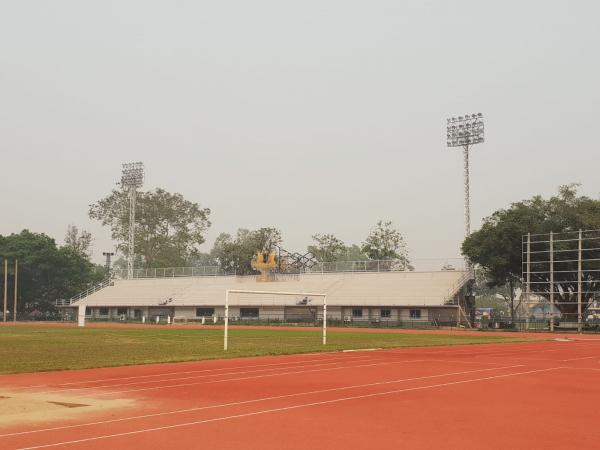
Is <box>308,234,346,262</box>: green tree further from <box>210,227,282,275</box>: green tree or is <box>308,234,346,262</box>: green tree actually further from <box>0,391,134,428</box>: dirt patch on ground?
<box>0,391,134,428</box>: dirt patch on ground

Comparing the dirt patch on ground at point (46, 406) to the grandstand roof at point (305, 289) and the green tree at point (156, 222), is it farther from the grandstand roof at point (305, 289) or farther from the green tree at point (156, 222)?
the green tree at point (156, 222)

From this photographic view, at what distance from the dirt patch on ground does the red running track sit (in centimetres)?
52

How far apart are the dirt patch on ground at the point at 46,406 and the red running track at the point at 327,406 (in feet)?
1.72

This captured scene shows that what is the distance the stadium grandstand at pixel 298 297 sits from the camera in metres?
77.8

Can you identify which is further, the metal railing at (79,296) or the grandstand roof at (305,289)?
the metal railing at (79,296)

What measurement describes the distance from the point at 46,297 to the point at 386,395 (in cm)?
10399

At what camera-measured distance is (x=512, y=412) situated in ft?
46.4

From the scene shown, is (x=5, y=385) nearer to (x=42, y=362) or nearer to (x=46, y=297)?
(x=42, y=362)

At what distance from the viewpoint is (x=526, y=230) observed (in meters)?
72.6

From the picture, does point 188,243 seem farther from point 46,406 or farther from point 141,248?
point 46,406

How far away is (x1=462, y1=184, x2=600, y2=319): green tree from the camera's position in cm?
6975

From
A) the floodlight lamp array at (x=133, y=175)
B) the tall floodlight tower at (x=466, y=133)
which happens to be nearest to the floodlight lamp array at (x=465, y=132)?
the tall floodlight tower at (x=466, y=133)

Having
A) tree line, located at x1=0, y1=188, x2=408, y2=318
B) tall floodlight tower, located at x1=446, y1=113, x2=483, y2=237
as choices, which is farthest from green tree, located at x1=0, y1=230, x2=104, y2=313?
tall floodlight tower, located at x1=446, y1=113, x2=483, y2=237

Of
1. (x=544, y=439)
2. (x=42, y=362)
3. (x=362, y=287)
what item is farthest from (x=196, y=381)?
(x=362, y=287)
